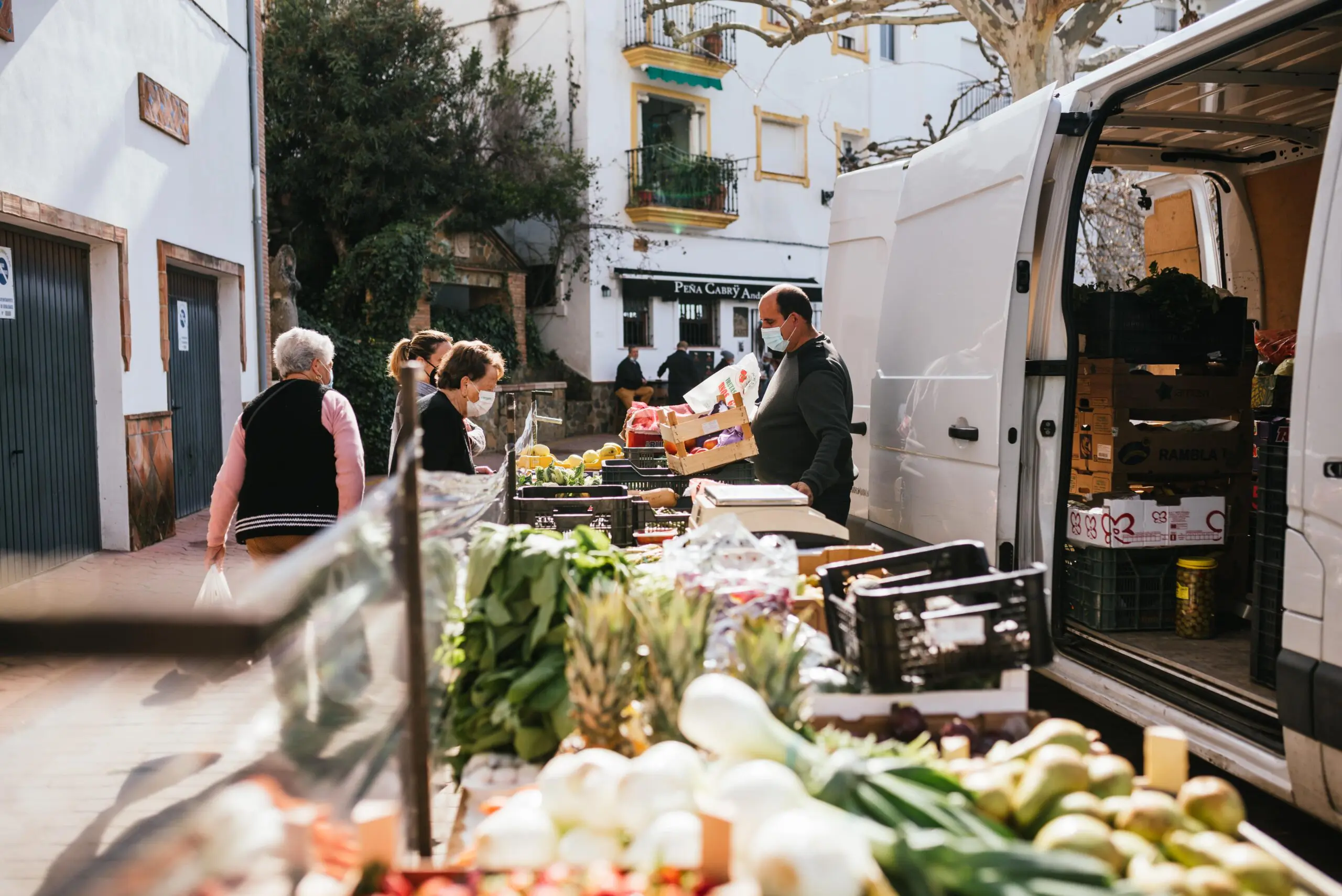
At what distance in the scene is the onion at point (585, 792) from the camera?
6.80 ft

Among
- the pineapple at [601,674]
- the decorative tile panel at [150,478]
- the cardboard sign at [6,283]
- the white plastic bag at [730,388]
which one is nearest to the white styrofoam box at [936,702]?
the pineapple at [601,674]

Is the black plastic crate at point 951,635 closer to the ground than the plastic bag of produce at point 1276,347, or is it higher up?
closer to the ground

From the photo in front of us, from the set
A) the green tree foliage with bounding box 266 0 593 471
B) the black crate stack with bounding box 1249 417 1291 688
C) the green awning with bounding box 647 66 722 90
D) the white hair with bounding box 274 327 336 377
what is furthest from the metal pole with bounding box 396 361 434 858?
the green awning with bounding box 647 66 722 90

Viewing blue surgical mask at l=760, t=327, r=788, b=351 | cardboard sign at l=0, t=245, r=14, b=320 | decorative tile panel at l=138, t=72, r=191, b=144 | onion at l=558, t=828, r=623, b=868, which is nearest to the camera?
onion at l=558, t=828, r=623, b=868

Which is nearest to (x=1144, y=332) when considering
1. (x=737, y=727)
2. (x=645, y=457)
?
(x=645, y=457)

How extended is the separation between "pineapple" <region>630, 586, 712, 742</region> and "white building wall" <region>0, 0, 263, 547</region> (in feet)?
23.9

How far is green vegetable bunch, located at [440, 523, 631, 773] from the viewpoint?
8.45ft

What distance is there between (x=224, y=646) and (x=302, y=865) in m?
0.43

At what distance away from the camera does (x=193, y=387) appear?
12281mm

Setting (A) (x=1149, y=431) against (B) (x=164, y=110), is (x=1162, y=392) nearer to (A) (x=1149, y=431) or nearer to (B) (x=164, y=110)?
(A) (x=1149, y=431)

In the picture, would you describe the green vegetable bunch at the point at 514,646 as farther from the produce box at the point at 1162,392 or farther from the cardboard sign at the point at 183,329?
the cardboard sign at the point at 183,329

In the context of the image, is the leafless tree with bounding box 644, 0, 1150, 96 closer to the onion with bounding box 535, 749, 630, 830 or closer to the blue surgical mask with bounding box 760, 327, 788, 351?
the blue surgical mask with bounding box 760, 327, 788, 351

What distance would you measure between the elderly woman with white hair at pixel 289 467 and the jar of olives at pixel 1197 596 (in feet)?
12.5

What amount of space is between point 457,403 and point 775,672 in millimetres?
3163
